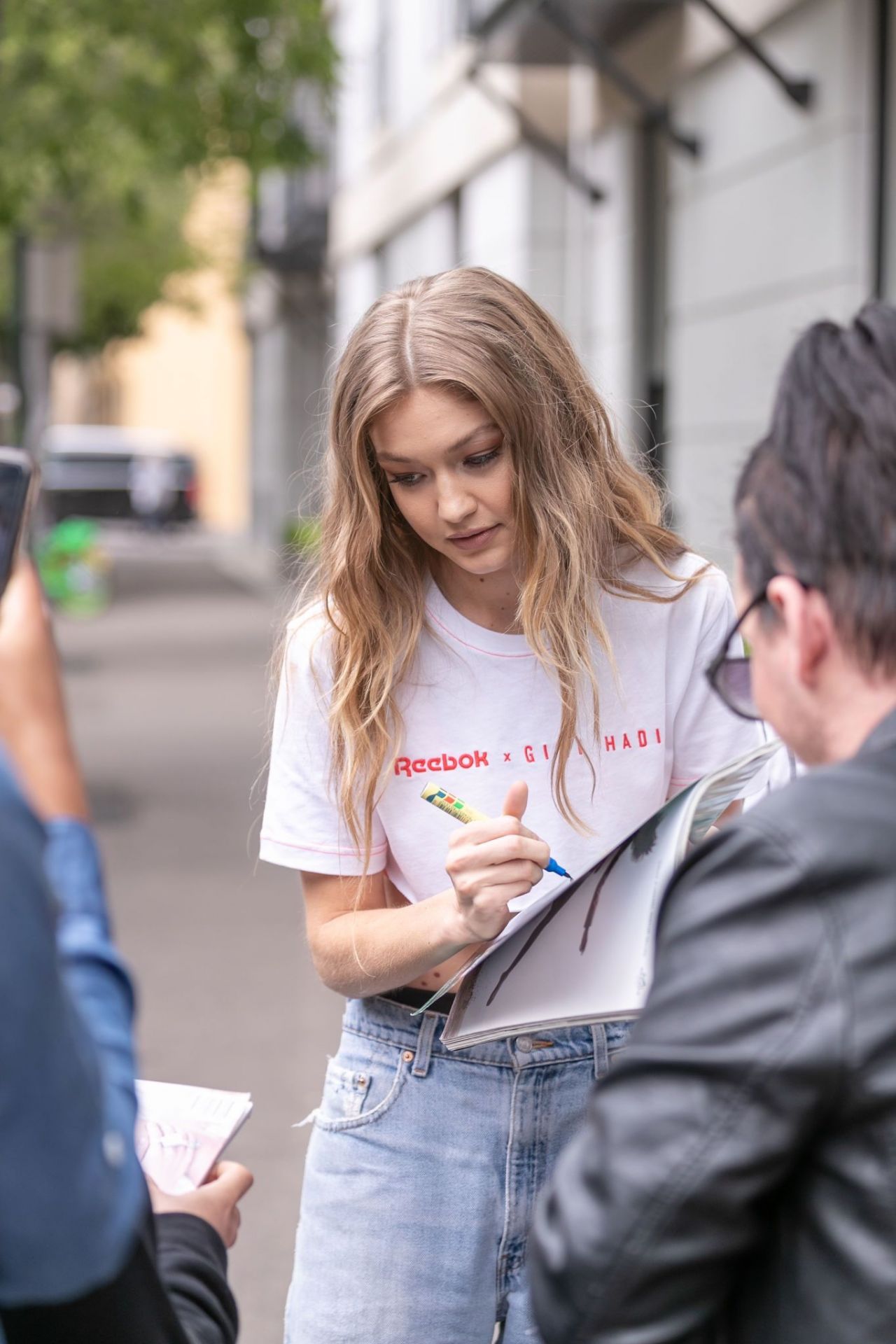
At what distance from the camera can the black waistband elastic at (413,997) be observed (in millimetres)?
2148

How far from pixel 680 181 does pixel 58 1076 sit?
9.17m

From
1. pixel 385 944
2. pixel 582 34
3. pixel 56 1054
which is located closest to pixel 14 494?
pixel 56 1054

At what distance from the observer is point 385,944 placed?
6.77 ft

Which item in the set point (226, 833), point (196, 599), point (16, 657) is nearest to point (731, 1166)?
point (16, 657)

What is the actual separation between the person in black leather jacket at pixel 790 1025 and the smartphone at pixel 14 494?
1.84 feet

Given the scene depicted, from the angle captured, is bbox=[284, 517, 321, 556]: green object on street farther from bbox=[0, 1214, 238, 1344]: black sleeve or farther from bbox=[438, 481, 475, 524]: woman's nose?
bbox=[0, 1214, 238, 1344]: black sleeve

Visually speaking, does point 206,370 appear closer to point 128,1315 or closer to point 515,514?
point 515,514

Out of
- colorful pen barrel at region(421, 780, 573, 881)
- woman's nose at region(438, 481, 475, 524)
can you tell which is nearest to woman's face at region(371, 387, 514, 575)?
woman's nose at region(438, 481, 475, 524)

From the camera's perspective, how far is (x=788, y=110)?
8.26 m

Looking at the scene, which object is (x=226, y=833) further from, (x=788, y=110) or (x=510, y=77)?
(x=510, y=77)

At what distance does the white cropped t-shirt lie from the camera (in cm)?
218

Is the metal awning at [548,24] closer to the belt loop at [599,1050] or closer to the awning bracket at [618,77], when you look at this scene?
the awning bracket at [618,77]

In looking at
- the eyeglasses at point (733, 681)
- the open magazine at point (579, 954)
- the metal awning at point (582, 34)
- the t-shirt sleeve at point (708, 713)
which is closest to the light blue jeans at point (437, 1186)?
the open magazine at point (579, 954)

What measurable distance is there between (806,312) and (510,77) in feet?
18.0
